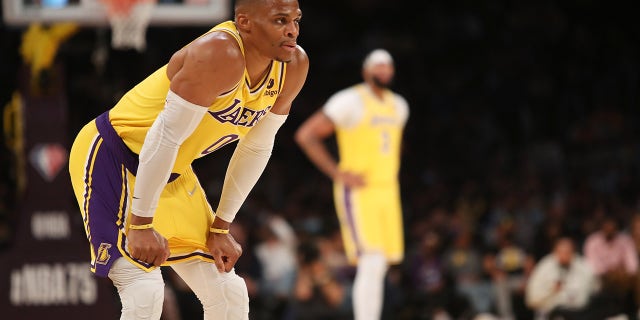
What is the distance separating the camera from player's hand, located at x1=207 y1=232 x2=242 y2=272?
399 centimetres

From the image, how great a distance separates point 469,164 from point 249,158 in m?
10.6

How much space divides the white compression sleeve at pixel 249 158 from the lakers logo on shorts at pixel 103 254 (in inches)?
23.5

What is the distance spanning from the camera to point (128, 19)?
8117mm

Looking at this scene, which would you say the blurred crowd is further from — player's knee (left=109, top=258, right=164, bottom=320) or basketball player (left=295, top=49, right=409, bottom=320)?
player's knee (left=109, top=258, right=164, bottom=320)

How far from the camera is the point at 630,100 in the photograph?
15.1 m

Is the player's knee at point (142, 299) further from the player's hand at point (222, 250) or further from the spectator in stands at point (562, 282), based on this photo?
the spectator in stands at point (562, 282)

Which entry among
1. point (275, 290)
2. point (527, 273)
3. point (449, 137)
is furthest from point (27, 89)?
point (449, 137)

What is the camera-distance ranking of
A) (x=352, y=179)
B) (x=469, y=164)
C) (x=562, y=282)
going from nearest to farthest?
(x=352, y=179) → (x=562, y=282) → (x=469, y=164)

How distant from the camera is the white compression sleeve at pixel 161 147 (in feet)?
11.6

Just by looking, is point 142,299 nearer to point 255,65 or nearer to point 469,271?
point 255,65

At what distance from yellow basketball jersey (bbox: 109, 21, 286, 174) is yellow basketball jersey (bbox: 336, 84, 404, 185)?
328cm

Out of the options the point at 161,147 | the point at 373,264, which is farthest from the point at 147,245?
the point at 373,264

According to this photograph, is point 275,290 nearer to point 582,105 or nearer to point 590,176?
point 590,176

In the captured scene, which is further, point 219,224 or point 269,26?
point 219,224
